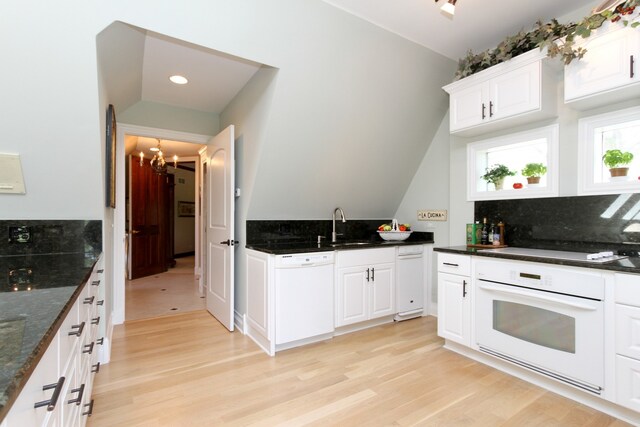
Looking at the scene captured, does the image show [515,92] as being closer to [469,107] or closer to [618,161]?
[469,107]

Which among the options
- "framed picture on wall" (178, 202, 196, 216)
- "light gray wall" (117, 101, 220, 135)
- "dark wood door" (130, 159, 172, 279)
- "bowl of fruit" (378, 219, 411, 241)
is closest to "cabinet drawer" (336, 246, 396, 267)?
"bowl of fruit" (378, 219, 411, 241)

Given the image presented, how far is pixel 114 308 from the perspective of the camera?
135 inches

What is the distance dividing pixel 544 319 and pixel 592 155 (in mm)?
1307

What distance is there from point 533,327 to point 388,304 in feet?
4.57

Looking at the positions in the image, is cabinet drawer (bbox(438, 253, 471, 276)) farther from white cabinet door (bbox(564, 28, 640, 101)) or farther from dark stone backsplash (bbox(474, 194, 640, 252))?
white cabinet door (bbox(564, 28, 640, 101))

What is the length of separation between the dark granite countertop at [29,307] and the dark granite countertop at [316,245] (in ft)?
4.26

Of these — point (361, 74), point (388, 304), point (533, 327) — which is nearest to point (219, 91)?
point (361, 74)

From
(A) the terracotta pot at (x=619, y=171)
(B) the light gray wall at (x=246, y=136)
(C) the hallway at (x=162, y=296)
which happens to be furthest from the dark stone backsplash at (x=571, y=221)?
(C) the hallway at (x=162, y=296)

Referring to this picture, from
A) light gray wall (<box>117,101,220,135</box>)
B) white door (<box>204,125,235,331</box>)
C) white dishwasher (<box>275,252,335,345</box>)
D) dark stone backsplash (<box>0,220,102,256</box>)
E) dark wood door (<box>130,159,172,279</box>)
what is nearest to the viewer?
dark stone backsplash (<box>0,220,102,256</box>)

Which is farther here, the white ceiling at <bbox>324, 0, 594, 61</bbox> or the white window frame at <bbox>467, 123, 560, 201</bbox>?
the white window frame at <bbox>467, 123, 560, 201</bbox>

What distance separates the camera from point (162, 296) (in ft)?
15.1

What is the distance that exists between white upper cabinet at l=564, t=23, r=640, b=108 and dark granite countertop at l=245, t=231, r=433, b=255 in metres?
1.90

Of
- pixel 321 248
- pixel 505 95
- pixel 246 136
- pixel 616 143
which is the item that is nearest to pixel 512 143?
pixel 505 95

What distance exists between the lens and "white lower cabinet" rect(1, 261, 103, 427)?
2.31 ft
